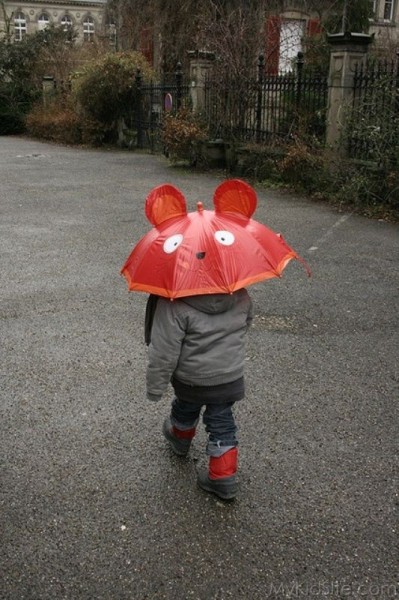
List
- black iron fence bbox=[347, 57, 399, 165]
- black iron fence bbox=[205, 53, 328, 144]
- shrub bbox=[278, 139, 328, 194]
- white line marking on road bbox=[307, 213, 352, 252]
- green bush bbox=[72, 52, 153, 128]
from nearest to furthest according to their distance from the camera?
white line marking on road bbox=[307, 213, 352, 252]
black iron fence bbox=[347, 57, 399, 165]
shrub bbox=[278, 139, 328, 194]
black iron fence bbox=[205, 53, 328, 144]
green bush bbox=[72, 52, 153, 128]

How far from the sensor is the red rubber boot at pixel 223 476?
2727 mm

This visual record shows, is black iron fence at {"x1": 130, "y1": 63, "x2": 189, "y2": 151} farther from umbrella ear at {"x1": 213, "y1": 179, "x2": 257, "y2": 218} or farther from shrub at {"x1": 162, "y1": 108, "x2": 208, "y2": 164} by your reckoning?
umbrella ear at {"x1": 213, "y1": 179, "x2": 257, "y2": 218}

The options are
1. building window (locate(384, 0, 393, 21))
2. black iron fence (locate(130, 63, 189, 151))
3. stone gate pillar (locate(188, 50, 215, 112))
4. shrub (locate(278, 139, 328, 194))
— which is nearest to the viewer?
shrub (locate(278, 139, 328, 194))

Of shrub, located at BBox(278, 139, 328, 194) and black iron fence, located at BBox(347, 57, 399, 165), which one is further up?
black iron fence, located at BBox(347, 57, 399, 165)

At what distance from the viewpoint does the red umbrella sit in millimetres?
2414

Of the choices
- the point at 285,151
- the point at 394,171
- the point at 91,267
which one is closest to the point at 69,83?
the point at 285,151

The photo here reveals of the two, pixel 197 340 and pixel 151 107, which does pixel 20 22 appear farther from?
pixel 197 340

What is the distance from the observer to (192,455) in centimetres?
310

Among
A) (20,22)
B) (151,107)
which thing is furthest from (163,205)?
(20,22)

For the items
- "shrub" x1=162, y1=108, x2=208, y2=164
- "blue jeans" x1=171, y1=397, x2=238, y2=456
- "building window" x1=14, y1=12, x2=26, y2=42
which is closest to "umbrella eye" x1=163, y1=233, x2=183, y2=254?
"blue jeans" x1=171, y1=397, x2=238, y2=456

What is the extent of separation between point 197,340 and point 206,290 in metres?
0.26

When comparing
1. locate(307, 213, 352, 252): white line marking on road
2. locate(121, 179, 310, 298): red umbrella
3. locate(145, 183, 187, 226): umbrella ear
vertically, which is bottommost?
locate(307, 213, 352, 252): white line marking on road

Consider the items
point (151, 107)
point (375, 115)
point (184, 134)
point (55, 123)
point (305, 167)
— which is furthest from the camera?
point (55, 123)

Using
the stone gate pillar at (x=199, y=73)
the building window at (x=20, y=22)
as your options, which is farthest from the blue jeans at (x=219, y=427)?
the building window at (x=20, y=22)
